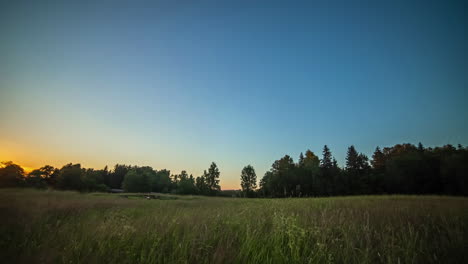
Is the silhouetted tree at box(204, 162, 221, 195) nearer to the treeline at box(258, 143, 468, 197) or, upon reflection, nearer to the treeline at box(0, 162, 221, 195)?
the treeline at box(0, 162, 221, 195)

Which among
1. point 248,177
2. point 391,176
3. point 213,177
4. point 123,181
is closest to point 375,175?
point 391,176

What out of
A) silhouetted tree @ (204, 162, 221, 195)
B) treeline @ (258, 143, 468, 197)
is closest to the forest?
treeline @ (258, 143, 468, 197)

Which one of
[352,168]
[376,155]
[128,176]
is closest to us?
[352,168]

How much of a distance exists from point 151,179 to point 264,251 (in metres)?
81.5

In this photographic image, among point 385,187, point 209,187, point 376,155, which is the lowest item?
point 209,187

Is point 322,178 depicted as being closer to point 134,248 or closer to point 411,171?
point 411,171

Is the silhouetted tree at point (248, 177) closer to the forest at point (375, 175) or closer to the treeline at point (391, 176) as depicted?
the forest at point (375, 175)

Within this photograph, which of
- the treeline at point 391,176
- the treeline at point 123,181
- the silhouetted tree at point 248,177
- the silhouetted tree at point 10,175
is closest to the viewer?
the silhouetted tree at point 10,175

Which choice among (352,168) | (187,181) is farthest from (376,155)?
(187,181)

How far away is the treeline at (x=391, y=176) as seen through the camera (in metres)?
32.9

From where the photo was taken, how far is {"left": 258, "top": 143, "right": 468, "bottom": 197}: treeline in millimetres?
32875

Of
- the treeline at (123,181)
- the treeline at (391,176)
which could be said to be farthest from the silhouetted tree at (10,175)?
the treeline at (391,176)

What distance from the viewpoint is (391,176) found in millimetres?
39656

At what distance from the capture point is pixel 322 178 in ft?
144
